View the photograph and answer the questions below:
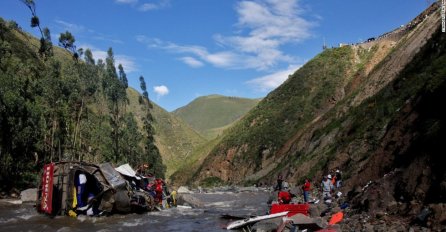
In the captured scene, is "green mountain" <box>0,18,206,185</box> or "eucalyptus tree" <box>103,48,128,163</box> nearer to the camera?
"green mountain" <box>0,18,206,185</box>

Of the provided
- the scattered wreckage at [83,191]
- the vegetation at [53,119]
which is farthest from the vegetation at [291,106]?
the scattered wreckage at [83,191]

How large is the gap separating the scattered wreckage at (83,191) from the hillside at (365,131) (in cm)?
1193

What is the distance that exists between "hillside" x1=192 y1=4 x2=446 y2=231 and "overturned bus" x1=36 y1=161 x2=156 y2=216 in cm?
1197

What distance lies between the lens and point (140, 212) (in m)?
24.4

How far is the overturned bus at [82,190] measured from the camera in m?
21.8

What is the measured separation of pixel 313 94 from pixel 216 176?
24574mm

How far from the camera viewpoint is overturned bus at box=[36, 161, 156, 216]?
21.8m

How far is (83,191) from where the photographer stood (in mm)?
22875

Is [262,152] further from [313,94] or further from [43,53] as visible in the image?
[43,53]

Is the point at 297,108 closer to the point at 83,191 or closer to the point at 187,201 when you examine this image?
the point at 187,201

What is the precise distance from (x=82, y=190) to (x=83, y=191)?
0.39ft

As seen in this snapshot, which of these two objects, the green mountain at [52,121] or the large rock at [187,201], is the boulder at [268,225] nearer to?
the large rock at [187,201]

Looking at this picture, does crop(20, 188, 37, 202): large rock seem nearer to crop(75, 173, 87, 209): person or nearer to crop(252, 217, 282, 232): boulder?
crop(75, 173, 87, 209): person

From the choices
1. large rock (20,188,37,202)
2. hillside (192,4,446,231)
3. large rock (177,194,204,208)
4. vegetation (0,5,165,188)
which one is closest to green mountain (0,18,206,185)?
vegetation (0,5,165,188)
